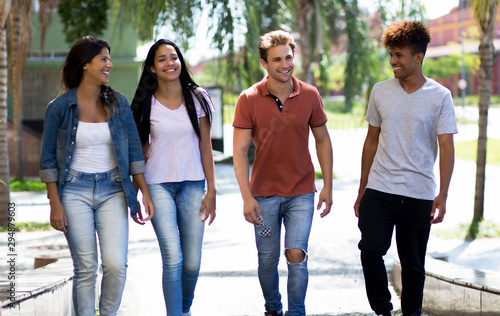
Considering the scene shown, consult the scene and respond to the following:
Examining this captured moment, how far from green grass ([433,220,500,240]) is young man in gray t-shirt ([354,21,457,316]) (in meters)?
4.60

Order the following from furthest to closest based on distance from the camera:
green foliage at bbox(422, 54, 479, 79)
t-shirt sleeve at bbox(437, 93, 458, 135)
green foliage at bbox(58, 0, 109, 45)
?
green foliage at bbox(422, 54, 479, 79) → green foliage at bbox(58, 0, 109, 45) → t-shirt sleeve at bbox(437, 93, 458, 135)

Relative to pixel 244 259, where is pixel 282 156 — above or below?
above

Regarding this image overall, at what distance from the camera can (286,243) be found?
177 inches

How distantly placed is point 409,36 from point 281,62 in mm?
767

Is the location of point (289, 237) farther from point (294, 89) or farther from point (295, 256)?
point (294, 89)

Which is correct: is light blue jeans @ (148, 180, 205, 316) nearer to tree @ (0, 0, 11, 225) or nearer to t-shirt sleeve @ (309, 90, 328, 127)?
t-shirt sleeve @ (309, 90, 328, 127)

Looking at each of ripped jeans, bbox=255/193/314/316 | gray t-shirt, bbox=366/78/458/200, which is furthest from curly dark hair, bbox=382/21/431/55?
ripped jeans, bbox=255/193/314/316

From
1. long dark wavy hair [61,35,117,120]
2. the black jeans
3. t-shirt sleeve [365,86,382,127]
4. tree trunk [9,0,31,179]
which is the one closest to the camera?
long dark wavy hair [61,35,117,120]

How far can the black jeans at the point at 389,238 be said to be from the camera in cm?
443

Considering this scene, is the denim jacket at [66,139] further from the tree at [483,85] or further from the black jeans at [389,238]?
the tree at [483,85]

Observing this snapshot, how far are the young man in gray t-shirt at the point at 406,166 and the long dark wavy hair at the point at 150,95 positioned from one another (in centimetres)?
107

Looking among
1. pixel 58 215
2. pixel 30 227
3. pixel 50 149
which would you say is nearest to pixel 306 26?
pixel 30 227

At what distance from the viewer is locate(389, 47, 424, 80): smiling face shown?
14.4ft

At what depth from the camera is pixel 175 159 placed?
4.42 metres
